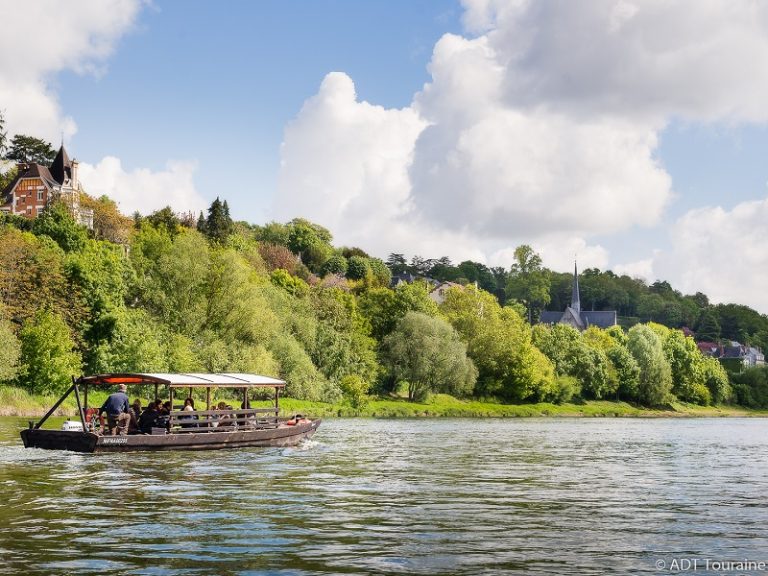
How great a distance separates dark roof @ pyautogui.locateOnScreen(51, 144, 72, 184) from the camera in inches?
5187

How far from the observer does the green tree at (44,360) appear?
62125 mm

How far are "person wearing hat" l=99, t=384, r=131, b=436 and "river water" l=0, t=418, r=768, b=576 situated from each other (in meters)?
1.83

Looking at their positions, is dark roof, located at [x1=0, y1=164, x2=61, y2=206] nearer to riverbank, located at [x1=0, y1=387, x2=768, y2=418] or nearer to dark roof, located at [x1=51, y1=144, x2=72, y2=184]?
dark roof, located at [x1=51, y1=144, x2=72, y2=184]

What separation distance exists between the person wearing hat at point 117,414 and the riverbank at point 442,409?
2467 centimetres

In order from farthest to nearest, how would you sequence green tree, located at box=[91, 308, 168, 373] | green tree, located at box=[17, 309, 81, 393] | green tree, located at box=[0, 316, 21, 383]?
1. green tree, located at box=[91, 308, 168, 373]
2. green tree, located at box=[17, 309, 81, 393]
3. green tree, located at box=[0, 316, 21, 383]

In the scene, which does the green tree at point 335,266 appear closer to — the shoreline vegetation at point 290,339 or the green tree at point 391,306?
the shoreline vegetation at point 290,339

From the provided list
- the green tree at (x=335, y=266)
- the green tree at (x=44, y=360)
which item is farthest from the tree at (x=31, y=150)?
the green tree at (x=44, y=360)

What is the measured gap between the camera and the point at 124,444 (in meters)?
35.6

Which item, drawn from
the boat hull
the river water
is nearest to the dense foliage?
the boat hull

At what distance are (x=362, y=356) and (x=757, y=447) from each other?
47850 mm

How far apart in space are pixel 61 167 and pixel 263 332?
2812 inches

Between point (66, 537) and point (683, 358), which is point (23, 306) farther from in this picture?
point (683, 358)

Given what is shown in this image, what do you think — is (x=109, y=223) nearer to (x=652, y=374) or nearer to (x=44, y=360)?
(x=44, y=360)

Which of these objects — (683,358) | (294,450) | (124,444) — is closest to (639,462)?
(294,450)
